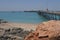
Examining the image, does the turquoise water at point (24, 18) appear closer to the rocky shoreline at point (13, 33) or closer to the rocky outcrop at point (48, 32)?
the rocky shoreline at point (13, 33)

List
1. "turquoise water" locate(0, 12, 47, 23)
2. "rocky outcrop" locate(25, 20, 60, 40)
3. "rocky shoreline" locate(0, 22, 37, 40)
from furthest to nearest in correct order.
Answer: "turquoise water" locate(0, 12, 47, 23), "rocky shoreline" locate(0, 22, 37, 40), "rocky outcrop" locate(25, 20, 60, 40)

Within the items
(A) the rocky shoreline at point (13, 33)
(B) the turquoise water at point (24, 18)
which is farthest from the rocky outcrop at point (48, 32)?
(B) the turquoise water at point (24, 18)

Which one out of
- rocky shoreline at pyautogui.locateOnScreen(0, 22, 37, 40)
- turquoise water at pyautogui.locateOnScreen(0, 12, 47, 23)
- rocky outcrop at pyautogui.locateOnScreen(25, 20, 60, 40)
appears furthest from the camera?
turquoise water at pyautogui.locateOnScreen(0, 12, 47, 23)

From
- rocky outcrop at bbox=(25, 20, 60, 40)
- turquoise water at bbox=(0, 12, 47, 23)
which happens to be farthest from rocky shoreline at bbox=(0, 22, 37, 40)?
turquoise water at bbox=(0, 12, 47, 23)

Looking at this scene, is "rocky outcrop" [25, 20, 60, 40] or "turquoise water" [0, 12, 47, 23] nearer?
"rocky outcrop" [25, 20, 60, 40]

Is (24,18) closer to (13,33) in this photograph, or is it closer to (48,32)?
(13,33)

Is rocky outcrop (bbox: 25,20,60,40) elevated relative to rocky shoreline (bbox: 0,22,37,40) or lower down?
elevated

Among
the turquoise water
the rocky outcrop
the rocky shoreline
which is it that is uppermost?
the rocky outcrop

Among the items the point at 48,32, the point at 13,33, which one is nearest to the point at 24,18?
the point at 13,33

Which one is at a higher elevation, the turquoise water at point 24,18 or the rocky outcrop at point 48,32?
the rocky outcrop at point 48,32

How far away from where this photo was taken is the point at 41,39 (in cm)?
300

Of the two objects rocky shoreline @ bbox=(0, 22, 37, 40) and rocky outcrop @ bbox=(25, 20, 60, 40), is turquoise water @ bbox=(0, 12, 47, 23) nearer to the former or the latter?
rocky shoreline @ bbox=(0, 22, 37, 40)

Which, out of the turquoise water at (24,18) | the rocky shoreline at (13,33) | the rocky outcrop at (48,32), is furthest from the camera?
the turquoise water at (24,18)

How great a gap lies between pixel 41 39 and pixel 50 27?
0.28 m
